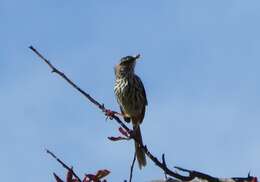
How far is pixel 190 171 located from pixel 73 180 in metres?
0.49

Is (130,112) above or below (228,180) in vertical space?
above

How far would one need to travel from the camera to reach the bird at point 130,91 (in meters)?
12.0

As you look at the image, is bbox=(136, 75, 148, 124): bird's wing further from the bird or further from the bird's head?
the bird's head

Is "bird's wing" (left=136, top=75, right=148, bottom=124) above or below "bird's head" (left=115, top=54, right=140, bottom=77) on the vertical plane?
below

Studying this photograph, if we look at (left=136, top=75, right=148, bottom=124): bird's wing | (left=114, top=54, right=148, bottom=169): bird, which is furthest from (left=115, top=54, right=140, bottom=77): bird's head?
(left=136, top=75, right=148, bottom=124): bird's wing

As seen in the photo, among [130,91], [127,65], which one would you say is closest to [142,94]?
[130,91]

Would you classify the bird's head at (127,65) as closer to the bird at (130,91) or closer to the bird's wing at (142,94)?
the bird at (130,91)

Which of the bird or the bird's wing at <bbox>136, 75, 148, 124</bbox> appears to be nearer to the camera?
the bird's wing at <bbox>136, 75, 148, 124</bbox>

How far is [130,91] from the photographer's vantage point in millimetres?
12406

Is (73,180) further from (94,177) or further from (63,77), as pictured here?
(63,77)

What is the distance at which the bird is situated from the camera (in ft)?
39.4

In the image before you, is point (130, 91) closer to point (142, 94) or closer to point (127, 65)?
point (142, 94)

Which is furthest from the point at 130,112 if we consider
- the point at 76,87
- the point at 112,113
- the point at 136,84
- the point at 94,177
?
the point at 94,177

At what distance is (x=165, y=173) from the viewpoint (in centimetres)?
274
